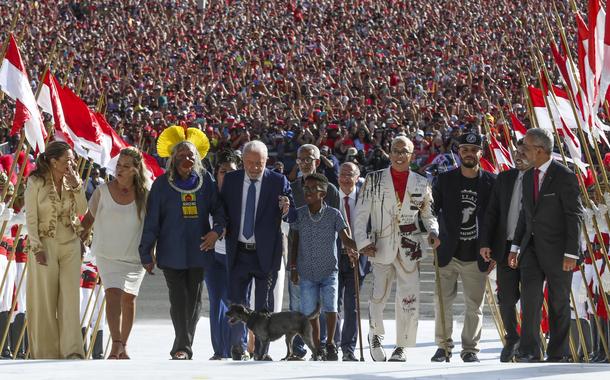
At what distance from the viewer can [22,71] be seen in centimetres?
1202

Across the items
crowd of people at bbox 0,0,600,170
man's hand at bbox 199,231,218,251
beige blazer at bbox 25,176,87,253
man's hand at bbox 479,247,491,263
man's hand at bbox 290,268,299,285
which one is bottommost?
man's hand at bbox 290,268,299,285

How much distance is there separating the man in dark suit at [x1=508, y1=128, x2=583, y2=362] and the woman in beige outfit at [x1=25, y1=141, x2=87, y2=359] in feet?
10.6

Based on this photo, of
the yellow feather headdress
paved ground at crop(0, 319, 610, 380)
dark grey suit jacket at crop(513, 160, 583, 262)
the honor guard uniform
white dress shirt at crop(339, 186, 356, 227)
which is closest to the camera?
paved ground at crop(0, 319, 610, 380)

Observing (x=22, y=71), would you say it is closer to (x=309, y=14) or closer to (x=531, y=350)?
(x=531, y=350)

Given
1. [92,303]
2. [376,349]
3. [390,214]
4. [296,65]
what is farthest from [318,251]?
[296,65]

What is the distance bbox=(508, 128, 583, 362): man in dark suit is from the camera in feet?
34.4

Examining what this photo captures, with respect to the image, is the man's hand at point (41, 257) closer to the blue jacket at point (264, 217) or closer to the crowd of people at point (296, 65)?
the blue jacket at point (264, 217)

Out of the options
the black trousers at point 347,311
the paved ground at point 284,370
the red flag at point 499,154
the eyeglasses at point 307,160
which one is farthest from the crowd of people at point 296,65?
the paved ground at point 284,370

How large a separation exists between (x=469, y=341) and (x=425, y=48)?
2219 centimetres

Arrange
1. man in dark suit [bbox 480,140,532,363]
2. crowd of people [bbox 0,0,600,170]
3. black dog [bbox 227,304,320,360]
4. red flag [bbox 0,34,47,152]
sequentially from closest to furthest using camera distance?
1. black dog [bbox 227,304,320,360]
2. man in dark suit [bbox 480,140,532,363]
3. red flag [bbox 0,34,47,152]
4. crowd of people [bbox 0,0,600,170]

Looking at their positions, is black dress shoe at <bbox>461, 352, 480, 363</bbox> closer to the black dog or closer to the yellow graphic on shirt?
the black dog

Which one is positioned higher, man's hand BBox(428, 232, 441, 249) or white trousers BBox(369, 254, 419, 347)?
man's hand BBox(428, 232, 441, 249)

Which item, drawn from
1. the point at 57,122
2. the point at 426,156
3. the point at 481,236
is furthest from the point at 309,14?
the point at 481,236

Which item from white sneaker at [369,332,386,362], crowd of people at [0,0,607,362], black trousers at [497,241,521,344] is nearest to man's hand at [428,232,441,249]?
crowd of people at [0,0,607,362]
